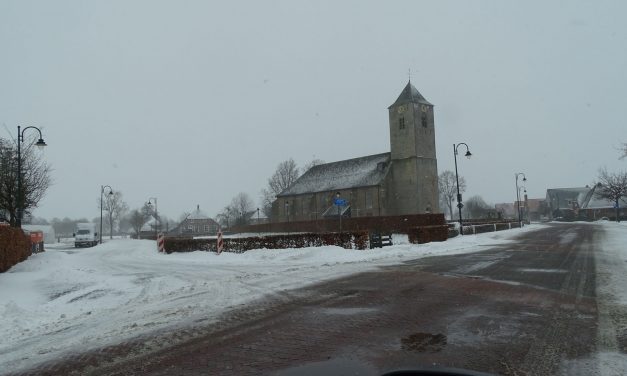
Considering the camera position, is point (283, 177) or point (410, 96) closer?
point (410, 96)

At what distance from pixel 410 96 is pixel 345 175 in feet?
53.5

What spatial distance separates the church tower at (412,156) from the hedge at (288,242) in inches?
1401

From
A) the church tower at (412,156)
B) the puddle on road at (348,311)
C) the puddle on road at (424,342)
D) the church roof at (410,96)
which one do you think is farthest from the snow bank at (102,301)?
the church roof at (410,96)

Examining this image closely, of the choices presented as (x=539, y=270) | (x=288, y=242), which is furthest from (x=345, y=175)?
(x=539, y=270)

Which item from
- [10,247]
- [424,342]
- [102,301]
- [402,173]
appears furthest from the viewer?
[402,173]

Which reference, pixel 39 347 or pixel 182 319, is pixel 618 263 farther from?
pixel 39 347

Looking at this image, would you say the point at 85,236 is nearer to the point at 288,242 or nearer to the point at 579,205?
the point at 288,242

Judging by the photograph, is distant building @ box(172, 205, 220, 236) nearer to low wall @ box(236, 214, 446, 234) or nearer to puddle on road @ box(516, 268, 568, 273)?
low wall @ box(236, 214, 446, 234)

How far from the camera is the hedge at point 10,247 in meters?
15.2

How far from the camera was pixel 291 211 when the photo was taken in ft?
257

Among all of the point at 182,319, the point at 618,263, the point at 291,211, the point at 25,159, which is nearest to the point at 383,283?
the point at 182,319

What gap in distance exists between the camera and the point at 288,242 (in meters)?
26.7

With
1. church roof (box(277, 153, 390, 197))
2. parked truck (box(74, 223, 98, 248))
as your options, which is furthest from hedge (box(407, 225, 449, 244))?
parked truck (box(74, 223, 98, 248))

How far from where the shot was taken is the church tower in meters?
60.7
